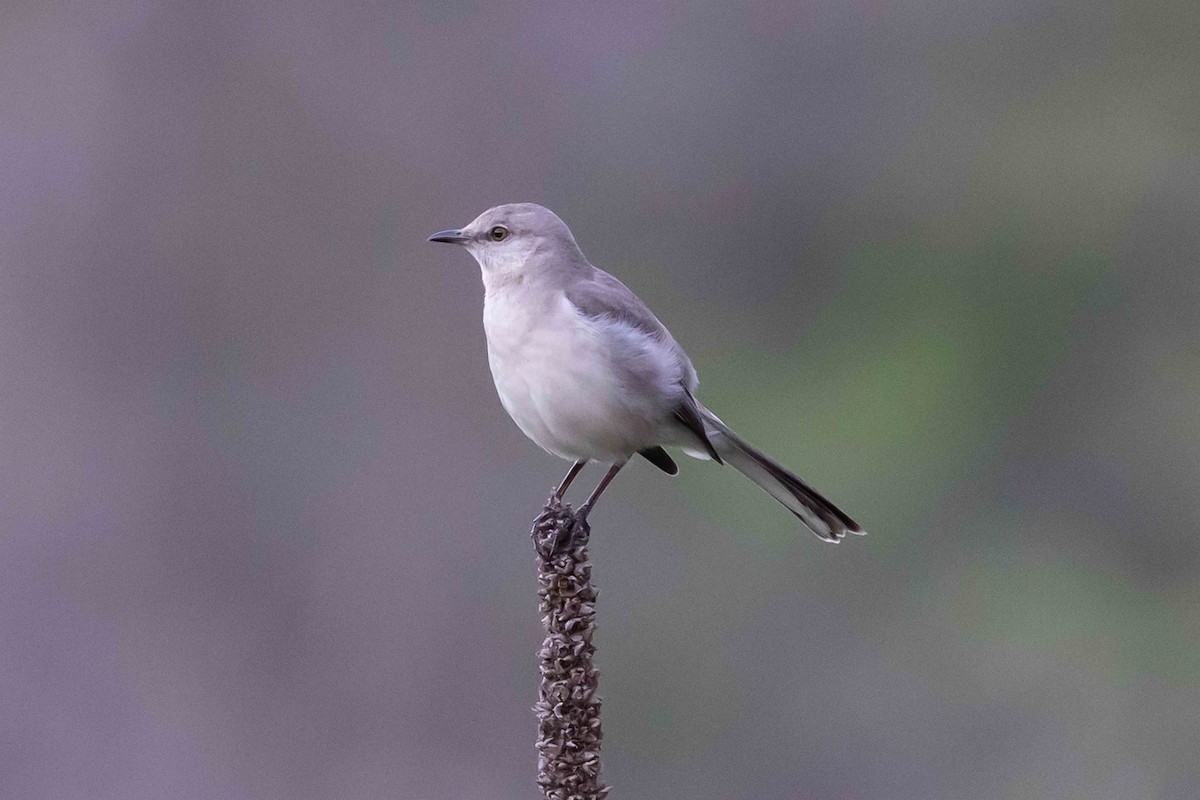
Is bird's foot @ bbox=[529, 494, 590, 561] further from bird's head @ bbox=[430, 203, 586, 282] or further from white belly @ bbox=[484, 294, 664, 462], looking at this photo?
bird's head @ bbox=[430, 203, 586, 282]

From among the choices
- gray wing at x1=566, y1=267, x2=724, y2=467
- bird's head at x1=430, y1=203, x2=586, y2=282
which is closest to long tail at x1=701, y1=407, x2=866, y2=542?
gray wing at x1=566, y1=267, x2=724, y2=467

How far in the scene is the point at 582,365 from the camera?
422 cm

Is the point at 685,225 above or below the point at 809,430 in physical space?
above

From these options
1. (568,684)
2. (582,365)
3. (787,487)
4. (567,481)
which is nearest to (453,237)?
(582,365)

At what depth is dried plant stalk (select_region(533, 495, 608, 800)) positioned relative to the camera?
Result: 2551 millimetres

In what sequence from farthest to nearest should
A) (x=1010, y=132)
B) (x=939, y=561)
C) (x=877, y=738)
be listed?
(x=1010, y=132) → (x=939, y=561) → (x=877, y=738)

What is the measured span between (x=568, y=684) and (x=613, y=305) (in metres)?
1.95

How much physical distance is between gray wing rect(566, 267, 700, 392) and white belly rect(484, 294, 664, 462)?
0.06 metres

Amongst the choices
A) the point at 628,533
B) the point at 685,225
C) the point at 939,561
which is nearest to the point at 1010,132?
the point at 685,225

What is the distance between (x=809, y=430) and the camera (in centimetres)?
1048

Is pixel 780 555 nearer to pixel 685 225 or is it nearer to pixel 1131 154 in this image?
pixel 685 225

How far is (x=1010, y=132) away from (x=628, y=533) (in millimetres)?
4663

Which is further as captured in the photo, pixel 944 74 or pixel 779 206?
pixel 944 74

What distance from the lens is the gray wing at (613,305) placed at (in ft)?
14.4
